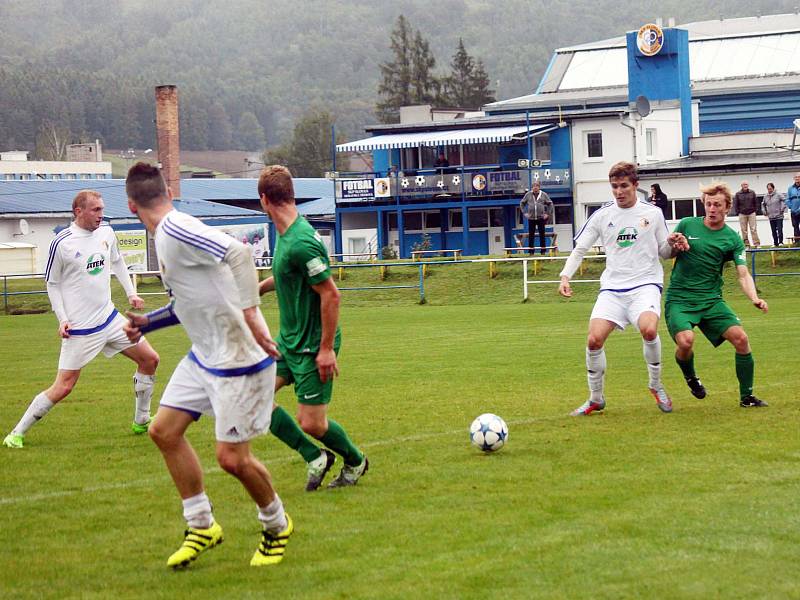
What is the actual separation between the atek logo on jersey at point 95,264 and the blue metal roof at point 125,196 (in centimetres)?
5150

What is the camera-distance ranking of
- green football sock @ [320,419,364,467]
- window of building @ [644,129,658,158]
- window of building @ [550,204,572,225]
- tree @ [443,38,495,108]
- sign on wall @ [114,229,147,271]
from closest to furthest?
green football sock @ [320,419,364,467]
sign on wall @ [114,229,147,271]
window of building @ [644,129,658,158]
window of building @ [550,204,572,225]
tree @ [443,38,495,108]

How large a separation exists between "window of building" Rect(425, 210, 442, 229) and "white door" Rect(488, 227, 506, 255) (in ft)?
8.68

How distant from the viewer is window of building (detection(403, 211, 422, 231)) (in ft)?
190

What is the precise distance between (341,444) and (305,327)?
874 millimetres

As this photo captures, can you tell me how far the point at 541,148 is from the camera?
57.0 m

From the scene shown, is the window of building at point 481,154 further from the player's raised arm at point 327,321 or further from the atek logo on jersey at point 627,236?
the player's raised arm at point 327,321

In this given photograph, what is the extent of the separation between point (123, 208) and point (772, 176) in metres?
35.2

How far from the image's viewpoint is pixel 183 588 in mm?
5902

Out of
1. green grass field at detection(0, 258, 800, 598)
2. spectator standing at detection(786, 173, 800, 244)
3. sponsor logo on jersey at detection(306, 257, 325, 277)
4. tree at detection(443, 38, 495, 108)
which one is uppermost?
tree at detection(443, 38, 495, 108)

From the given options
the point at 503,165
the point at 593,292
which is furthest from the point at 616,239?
the point at 503,165

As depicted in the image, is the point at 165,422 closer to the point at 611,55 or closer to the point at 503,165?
the point at 503,165

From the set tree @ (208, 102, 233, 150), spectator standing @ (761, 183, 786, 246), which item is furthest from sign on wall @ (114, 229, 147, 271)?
tree @ (208, 102, 233, 150)

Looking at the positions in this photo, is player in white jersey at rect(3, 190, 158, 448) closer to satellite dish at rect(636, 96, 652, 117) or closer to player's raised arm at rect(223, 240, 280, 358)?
player's raised arm at rect(223, 240, 280, 358)

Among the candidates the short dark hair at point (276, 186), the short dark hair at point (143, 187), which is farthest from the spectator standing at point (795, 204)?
the short dark hair at point (143, 187)
